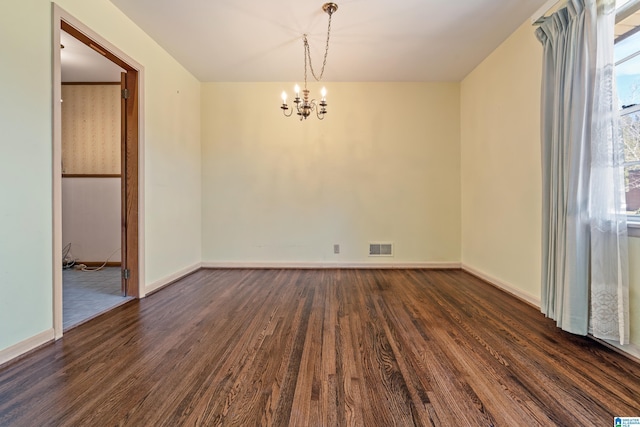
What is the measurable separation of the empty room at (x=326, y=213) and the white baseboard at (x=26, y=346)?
1cm

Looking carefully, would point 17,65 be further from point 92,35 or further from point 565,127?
point 565,127

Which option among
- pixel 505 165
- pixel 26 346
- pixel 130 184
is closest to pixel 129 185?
pixel 130 184

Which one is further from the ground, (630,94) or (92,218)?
(630,94)

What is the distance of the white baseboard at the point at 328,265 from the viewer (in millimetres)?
4148

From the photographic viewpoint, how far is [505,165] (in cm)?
310

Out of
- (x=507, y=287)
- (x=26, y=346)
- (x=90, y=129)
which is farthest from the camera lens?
(x=90, y=129)

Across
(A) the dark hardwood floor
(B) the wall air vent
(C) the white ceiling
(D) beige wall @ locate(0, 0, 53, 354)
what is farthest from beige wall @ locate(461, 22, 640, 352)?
(D) beige wall @ locate(0, 0, 53, 354)

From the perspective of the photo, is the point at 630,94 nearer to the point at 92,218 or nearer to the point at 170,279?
the point at 170,279

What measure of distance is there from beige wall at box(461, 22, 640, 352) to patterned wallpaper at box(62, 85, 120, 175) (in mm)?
5315

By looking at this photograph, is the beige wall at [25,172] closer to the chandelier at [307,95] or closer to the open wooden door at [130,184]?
the open wooden door at [130,184]

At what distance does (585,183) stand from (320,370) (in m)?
2.18

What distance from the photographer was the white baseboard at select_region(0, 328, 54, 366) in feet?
5.47

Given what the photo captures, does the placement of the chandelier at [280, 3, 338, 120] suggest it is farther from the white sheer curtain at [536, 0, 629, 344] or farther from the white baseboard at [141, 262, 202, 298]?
the white baseboard at [141, 262, 202, 298]

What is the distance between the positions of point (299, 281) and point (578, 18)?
3.42 m
